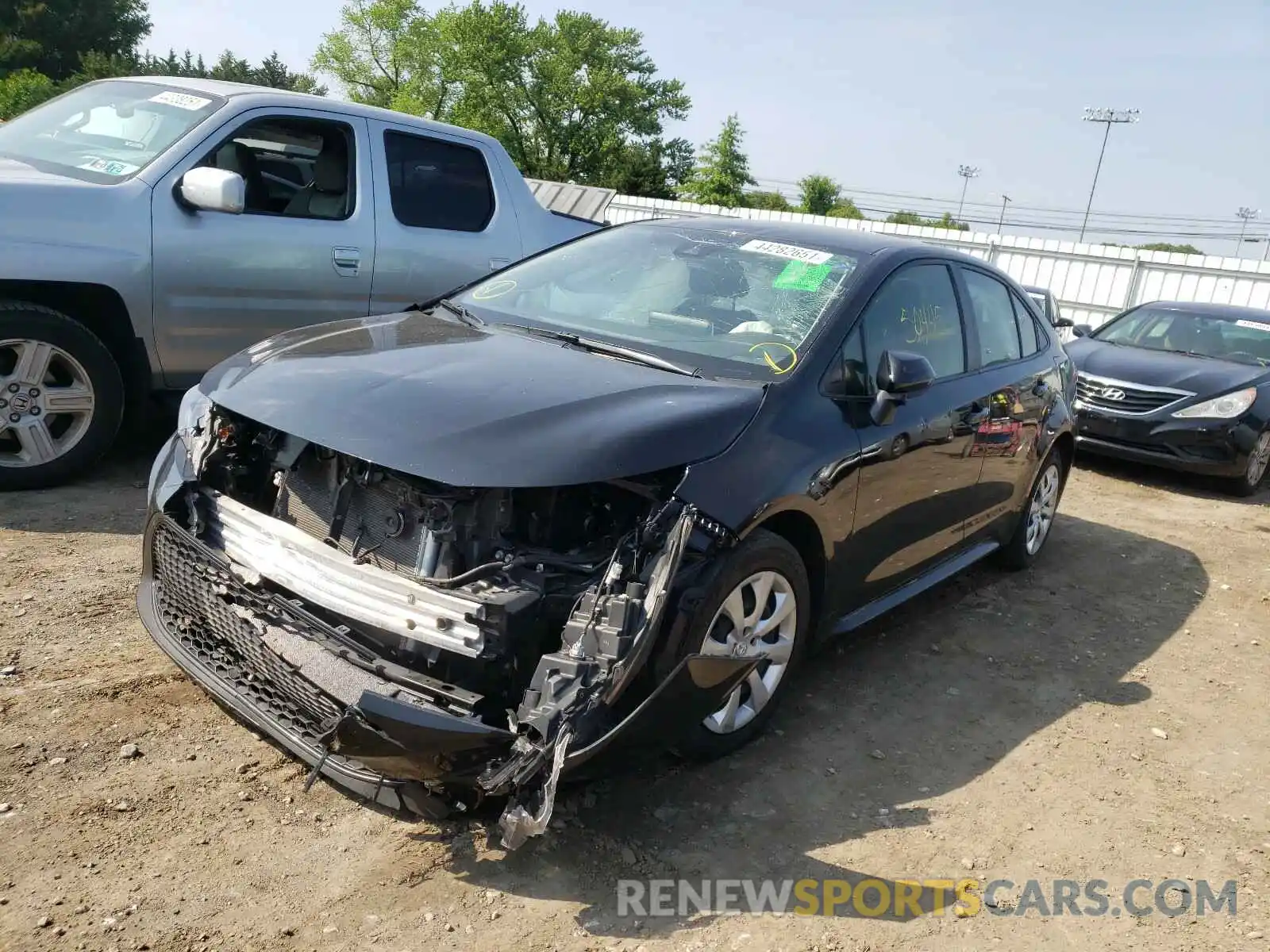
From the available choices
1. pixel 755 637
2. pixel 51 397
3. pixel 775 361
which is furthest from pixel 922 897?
pixel 51 397

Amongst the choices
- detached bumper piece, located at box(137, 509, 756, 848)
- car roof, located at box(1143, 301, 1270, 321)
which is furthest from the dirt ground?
car roof, located at box(1143, 301, 1270, 321)

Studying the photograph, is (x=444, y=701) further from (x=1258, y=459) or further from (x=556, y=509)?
(x=1258, y=459)

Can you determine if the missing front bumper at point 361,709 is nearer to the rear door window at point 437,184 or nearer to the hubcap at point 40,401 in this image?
the hubcap at point 40,401

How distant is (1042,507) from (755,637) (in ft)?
→ 10.8

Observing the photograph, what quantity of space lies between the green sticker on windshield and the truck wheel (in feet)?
10.8

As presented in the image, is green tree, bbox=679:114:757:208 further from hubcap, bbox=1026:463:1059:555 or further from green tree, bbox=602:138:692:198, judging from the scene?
hubcap, bbox=1026:463:1059:555

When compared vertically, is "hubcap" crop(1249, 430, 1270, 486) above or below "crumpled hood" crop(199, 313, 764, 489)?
below

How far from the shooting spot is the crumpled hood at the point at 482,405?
275 cm

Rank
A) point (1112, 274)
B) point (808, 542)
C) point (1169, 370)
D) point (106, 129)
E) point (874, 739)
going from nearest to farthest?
point (808, 542) < point (874, 739) < point (106, 129) < point (1169, 370) < point (1112, 274)

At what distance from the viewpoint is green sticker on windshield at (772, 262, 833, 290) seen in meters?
3.98

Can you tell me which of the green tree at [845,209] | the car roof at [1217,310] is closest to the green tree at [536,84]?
the green tree at [845,209]

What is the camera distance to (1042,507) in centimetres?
592

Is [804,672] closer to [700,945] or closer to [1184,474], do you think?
[700,945]

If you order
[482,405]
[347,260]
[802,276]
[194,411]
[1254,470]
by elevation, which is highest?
[802,276]
